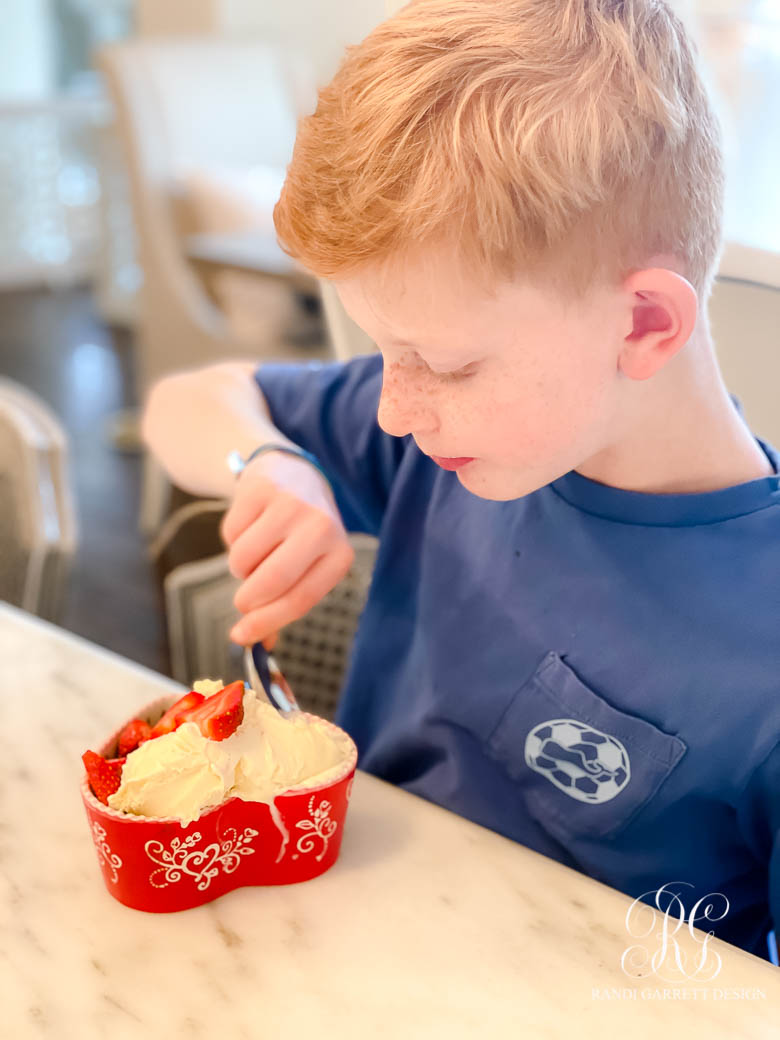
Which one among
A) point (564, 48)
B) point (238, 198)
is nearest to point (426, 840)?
point (564, 48)

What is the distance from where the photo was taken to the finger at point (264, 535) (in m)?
0.73

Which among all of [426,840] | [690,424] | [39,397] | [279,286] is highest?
[690,424]

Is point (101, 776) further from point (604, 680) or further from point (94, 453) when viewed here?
point (94, 453)

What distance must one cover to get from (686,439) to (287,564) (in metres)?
0.26

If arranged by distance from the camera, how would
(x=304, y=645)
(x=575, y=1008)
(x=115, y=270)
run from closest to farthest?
(x=575, y=1008) < (x=304, y=645) < (x=115, y=270)

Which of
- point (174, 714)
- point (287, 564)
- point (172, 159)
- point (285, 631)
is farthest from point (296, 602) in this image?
point (172, 159)

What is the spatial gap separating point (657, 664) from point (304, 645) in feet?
1.85

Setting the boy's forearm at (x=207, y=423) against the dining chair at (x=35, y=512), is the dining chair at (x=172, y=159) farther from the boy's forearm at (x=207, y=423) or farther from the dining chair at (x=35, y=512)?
the boy's forearm at (x=207, y=423)

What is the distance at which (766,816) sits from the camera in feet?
2.13

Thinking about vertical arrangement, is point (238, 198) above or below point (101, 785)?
below

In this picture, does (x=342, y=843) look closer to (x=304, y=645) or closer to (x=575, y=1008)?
(x=575, y=1008)

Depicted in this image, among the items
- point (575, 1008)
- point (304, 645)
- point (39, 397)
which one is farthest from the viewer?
point (39, 397)

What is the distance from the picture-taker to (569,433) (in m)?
0.62

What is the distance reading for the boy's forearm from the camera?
885 mm
